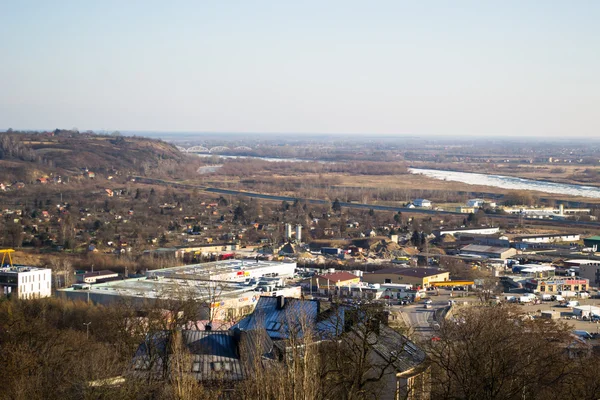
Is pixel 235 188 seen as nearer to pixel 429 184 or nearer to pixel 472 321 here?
pixel 429 184

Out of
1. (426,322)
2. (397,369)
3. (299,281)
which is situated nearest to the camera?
(397,369)

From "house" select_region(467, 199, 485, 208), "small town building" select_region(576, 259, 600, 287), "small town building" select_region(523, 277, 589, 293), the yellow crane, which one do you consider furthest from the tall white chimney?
"house" select_region(467, 199, 485, 208)

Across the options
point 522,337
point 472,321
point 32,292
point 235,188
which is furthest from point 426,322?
point 235,188

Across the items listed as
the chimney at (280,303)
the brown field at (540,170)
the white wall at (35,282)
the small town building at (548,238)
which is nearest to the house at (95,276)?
the white wall at (35,282)

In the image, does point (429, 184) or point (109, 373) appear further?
point (429, 184)

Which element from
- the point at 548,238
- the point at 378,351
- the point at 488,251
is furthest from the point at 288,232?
the point at 378,351

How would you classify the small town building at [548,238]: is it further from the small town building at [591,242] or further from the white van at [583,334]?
the white van at [583,334]
